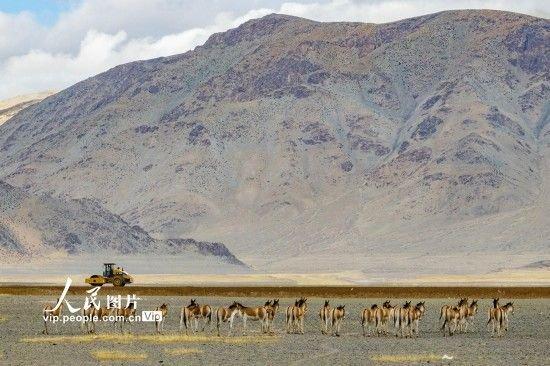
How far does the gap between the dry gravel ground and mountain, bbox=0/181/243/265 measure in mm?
113454

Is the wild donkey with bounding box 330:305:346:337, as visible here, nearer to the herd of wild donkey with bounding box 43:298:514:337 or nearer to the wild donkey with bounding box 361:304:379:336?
the herd of wild donkey with bounding box 43:298:514:337

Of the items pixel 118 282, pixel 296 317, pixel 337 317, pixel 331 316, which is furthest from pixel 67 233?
pixel 337 317

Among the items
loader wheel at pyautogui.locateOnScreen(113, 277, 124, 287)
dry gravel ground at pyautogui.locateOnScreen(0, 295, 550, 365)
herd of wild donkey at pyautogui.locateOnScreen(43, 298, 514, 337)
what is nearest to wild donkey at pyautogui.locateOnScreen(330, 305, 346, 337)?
herd of wild donkey at pyautogui.locateOnScreen(43, 298, 514, 337)

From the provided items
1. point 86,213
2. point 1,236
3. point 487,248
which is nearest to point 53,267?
point 1,236

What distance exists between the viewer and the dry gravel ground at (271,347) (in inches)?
1232

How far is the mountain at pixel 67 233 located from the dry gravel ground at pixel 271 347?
113m

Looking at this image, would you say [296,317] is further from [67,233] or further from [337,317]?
[67,233]

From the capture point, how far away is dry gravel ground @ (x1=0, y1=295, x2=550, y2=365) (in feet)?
103

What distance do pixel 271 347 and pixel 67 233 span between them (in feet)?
431

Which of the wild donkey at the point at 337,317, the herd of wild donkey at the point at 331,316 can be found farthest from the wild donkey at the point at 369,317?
the wild donkey at the point at 337,317

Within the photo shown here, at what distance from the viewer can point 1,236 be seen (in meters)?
155

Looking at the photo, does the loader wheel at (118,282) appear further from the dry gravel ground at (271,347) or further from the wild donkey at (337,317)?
the wild donkey at (337,317)

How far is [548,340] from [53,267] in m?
119

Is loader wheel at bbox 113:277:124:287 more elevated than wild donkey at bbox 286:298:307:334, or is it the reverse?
loader wheel at bbox 113:277:124:287
